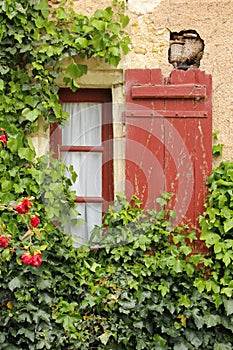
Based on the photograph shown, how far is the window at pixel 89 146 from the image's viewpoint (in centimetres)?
458

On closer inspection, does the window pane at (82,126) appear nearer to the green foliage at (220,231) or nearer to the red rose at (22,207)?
the green foliage at (220,231)

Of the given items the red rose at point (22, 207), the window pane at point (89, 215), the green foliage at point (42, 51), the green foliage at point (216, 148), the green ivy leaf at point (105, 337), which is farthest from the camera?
the window pane at point (89, 215)

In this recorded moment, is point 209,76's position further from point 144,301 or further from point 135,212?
point 144,301

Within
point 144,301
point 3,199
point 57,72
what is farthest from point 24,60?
point 144,301

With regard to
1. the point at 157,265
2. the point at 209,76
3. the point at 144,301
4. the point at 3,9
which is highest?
the point at 3,9

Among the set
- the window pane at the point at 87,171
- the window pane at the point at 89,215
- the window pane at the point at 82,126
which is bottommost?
the window pane at the point at 89,215

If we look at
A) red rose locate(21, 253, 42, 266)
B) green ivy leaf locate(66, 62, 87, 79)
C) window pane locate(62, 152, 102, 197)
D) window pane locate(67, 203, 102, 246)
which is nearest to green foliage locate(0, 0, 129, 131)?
green ivy leaf locate(66, 62, 87, 79)

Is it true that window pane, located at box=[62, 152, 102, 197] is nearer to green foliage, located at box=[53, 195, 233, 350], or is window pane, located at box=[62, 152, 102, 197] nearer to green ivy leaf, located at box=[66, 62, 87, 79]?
green foliage, located at box=[53, 195, 233, 350]

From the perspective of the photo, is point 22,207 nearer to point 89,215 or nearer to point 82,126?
point 89,215

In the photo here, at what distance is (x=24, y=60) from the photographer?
4402 millimetres

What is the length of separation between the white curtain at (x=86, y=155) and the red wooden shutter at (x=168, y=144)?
1.17ft

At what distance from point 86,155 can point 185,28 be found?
128 centimetres

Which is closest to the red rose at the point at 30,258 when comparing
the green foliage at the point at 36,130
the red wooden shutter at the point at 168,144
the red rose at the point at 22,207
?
the red rose at the point at 22,207

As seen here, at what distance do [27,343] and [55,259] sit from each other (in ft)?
2.05
